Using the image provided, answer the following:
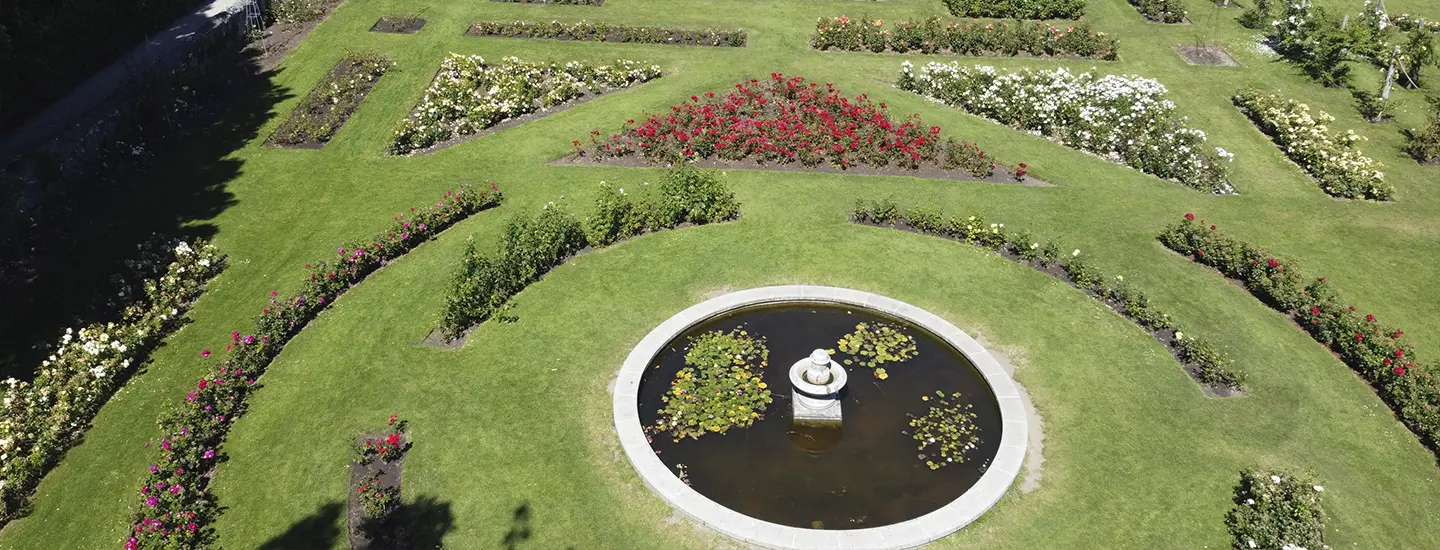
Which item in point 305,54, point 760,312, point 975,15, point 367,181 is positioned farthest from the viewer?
point 975,15

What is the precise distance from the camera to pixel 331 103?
26.7 meters

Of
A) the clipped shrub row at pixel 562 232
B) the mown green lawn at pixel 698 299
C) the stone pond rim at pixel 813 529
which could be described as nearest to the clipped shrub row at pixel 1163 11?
the mown green lawn at pixel 698 299

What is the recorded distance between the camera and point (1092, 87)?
26062 mm

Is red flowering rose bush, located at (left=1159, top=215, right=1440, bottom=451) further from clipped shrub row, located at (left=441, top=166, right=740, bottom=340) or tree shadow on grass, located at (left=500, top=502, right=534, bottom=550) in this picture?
tree shadow on grass, located at (left=500, top=502, right=534, bottom=550)

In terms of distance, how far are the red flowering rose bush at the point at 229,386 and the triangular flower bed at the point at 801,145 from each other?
15.5 feet

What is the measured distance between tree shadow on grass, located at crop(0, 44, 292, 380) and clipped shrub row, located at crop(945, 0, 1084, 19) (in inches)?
1047

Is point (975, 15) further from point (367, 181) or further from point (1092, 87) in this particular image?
point (367, 181)

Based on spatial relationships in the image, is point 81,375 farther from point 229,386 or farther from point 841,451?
point 841,451

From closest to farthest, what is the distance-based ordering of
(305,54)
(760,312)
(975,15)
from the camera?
(760,312)
(305,54)
(975,15)

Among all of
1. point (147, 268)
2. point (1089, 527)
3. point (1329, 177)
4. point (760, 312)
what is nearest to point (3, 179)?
point (147, 268)

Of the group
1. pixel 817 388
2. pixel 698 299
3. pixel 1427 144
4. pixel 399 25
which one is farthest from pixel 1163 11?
pixel 399 25

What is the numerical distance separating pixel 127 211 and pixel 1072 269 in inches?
945

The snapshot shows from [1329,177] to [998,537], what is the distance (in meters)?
17.6

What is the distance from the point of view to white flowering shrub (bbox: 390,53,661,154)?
24953mm
